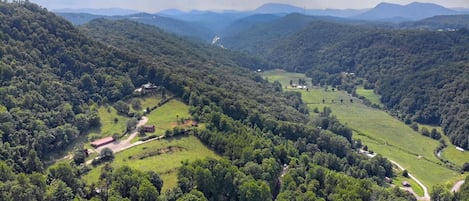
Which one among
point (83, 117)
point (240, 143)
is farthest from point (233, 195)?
point (83, 117)

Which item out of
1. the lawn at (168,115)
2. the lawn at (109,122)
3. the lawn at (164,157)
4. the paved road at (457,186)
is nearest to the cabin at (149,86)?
the lawn at (168,115)

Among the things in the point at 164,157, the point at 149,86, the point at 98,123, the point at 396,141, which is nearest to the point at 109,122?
the point at 98,123

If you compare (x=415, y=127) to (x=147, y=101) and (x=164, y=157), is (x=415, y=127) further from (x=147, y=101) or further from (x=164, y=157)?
(x=164, y=157)

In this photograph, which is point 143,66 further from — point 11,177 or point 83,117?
point 11,177

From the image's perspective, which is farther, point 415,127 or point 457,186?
Answer: point 415,127

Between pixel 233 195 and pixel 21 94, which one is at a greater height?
pixel 21 94

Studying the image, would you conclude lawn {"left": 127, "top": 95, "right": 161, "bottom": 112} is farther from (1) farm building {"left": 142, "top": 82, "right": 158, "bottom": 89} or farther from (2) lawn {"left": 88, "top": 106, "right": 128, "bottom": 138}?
(2) lawn {"left": 88, "top": 106, "right": 128, "bottom": 138}

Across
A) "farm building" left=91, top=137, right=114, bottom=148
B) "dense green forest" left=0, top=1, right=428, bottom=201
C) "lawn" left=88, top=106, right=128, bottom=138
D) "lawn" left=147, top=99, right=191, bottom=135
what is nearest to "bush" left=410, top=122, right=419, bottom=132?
"dense green forest" left=0, top=1, right=428, bottom=201

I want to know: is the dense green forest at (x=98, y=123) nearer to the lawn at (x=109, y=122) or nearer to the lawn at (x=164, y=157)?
the lawn at (x=164, y=157)
